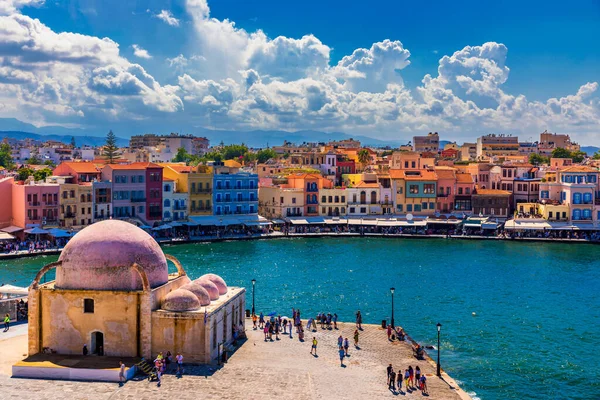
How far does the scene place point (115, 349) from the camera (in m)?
30.5

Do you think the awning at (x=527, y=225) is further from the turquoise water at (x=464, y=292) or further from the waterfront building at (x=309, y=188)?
the waterfront building at (x=309, y=188)

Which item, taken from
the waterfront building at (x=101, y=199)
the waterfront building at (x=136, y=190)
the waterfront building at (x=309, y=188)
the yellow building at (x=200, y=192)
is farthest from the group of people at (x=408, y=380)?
the waterfront building at (x=309, y=188)

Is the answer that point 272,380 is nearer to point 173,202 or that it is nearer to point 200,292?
point 200,292

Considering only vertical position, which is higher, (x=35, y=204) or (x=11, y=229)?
(x=35, y=204)

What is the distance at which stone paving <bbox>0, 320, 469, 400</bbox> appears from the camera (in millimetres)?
27047

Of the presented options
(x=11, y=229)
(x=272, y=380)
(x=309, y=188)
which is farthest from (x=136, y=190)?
(x=272, y=380)

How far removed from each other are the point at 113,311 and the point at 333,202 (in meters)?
65.5

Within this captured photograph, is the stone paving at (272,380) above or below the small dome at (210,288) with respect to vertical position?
below

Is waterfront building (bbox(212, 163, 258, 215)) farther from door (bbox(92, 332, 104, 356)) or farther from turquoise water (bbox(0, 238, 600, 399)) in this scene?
door (bbox(92, 332, 104, 356))

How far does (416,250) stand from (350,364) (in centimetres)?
4493

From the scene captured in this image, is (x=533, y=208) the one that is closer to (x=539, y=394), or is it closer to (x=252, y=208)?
(x=252, y=208)

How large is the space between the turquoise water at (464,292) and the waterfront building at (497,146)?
90687mm

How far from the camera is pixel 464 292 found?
52.7 m

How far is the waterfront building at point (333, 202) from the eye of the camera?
94375 mm
